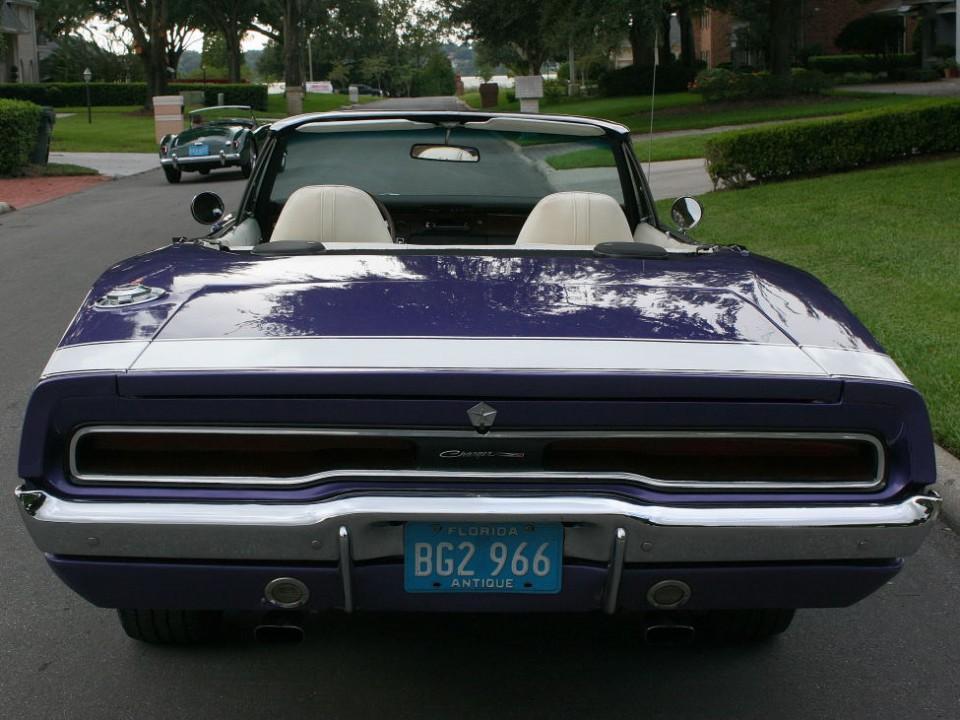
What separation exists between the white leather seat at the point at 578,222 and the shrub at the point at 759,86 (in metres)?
32.8

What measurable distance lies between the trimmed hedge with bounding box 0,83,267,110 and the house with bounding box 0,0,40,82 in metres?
3.66

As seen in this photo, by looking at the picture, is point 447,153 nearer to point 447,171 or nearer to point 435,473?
point 435,473

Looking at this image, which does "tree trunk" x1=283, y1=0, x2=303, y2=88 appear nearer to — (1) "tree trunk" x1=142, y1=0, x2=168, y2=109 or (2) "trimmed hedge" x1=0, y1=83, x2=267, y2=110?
(2) "trimmed hedge" x1=0, y1=83, x2=267, y2=110

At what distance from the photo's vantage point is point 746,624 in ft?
11.6

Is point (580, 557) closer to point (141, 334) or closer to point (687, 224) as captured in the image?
point (141, 334)

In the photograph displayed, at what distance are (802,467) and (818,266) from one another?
25.0 feet

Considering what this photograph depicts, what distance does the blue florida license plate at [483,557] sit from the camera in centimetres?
268

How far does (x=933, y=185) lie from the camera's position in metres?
14.6

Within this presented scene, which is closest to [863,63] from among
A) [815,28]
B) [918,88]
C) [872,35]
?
[872,35]

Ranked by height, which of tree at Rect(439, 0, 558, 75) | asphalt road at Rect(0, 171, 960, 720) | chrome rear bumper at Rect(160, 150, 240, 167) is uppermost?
tree at Rect(439, 0, 558, 75)

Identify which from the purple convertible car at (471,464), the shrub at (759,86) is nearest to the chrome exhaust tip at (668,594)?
the purple convertible car at (471,464)

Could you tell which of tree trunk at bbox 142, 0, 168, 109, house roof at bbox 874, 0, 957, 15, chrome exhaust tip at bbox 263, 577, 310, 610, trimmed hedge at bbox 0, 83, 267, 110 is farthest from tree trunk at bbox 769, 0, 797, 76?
chrome exhaust tip at bbox 263, 577, 310, 610

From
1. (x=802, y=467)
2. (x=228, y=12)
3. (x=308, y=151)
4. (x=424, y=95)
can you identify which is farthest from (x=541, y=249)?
(x=424, y=95)

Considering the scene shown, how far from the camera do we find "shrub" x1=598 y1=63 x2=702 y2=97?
4841 centimetres
